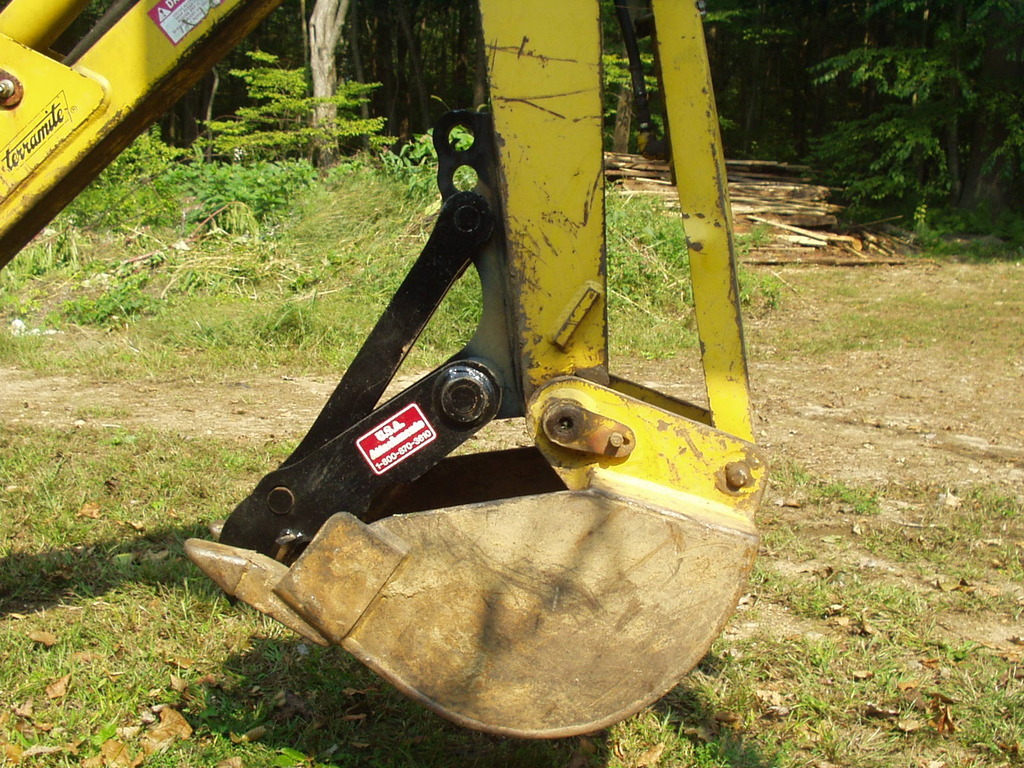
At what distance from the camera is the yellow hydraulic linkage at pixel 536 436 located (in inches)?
85.3

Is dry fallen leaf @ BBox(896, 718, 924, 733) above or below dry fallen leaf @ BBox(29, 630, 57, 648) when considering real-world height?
below

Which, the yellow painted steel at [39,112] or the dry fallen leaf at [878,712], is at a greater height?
the yellow painted steel at [39,112]

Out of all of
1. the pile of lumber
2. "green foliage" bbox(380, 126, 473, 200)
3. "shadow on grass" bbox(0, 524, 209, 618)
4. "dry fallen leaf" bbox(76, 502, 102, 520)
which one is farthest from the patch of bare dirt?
the pile of lumber

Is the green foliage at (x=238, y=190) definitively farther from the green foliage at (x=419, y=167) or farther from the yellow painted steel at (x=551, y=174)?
the yellow painted steel at (x=551, y=174)

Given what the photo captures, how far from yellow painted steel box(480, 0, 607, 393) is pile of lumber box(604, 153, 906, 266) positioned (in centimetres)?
1114

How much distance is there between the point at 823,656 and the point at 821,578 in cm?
70

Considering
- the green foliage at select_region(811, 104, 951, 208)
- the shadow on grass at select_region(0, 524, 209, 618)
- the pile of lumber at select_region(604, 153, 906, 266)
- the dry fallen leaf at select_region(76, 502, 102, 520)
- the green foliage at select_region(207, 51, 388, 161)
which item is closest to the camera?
the shadow on grass at select_region(0, 524, 209, 618)

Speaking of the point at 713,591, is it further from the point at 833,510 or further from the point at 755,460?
the point at 833,510

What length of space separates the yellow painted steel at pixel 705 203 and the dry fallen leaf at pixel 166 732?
188 centimetres

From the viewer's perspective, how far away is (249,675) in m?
3.32

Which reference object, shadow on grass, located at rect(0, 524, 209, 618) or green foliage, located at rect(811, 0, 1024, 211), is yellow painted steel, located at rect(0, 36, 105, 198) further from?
green foliage, located at rect(811, 0, 1024, 211)

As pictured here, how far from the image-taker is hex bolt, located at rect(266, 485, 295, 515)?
2617 mm

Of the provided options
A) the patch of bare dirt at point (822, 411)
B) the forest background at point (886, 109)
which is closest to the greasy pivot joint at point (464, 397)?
the patch of bare dirt at point (822, 411)

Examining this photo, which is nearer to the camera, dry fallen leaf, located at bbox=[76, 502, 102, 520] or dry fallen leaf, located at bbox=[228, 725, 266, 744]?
dry fallen leaf, located at bbox=[228, 725, 266, 744]
